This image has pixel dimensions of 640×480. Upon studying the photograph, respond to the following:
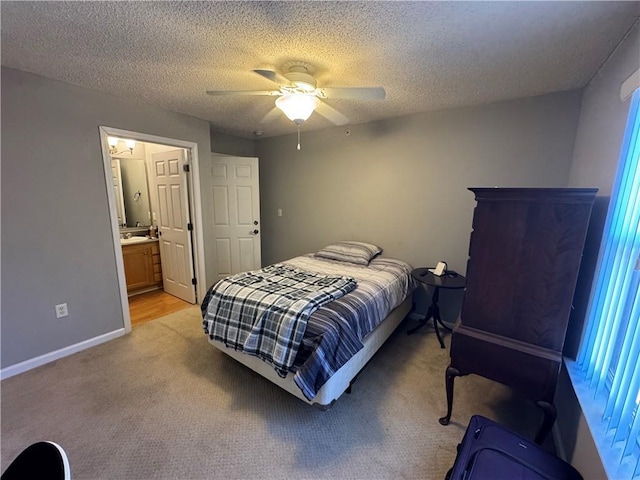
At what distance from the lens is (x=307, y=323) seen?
1.81m

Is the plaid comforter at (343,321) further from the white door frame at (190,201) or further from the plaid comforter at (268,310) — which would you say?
the white door frame at (190,201)

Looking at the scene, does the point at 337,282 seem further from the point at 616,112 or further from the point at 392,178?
the point at 616,112

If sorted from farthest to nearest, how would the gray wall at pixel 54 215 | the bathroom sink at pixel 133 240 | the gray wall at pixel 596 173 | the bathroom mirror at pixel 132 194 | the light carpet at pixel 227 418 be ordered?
1. the bathroom mirror at pixel 132 194
2. the bathroom sink at pixel 133 240
3. the gray wall at pixel 54 215
4. the light carpet at pixel 227 418
5. the gray wall at pixel 596 173

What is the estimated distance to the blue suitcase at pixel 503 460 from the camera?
1153 millimetres

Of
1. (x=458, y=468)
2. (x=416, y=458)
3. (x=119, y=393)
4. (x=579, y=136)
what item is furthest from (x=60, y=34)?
(x=579, y=136)

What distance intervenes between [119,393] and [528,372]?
2.70 meters

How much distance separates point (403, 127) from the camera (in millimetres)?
3107

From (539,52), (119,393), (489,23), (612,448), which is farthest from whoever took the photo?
(119,393)

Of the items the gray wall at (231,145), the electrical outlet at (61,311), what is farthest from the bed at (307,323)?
the gray wall at (231,145)

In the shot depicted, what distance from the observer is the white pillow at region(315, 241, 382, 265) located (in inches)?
123

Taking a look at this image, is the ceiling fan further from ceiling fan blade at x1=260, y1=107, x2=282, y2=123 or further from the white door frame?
the white door frame

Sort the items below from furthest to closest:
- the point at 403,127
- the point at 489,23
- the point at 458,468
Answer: the point at 403,127, the point at 489,23, the point at 458,468

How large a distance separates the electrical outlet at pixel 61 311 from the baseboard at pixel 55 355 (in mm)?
302

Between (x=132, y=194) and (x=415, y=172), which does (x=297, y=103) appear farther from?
(x=132, y=194)
